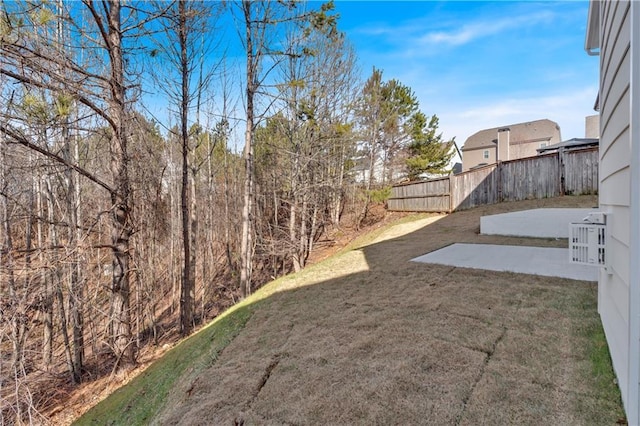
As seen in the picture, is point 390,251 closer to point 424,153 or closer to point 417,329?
point 417,329

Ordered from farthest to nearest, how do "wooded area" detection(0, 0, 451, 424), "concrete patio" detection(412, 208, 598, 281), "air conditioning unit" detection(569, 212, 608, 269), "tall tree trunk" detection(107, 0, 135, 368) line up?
"tall tree trunk" detection(107, 0, 135, 368) → "concrete patio" detection(412, 208, 598, 281) → "wooded area" detection(0, 0, 451, 424) → "air conditioning unit" detection(569, 212, 608, 269)

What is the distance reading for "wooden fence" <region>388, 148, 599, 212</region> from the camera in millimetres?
8377

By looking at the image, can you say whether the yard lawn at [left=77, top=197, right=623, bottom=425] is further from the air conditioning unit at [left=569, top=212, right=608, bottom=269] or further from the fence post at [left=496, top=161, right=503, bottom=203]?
the fence post at [left=496, top=161, right=503, bottom=203]

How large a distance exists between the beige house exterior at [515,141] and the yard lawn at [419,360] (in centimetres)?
2261

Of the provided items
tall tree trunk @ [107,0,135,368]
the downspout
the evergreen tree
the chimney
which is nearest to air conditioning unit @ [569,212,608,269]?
the downspout

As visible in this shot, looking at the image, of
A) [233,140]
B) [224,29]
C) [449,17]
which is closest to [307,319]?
[449,17]

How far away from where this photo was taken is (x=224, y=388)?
8.66 feet

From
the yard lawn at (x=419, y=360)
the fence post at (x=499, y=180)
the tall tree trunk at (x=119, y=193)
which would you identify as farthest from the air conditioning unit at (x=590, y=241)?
the fence post at (x=499, y=180)

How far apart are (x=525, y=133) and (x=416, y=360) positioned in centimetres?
2644

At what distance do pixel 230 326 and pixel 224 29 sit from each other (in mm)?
7039

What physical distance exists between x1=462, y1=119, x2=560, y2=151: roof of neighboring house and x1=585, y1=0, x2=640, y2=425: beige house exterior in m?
25.0

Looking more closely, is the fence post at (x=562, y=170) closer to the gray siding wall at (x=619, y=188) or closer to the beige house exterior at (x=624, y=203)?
the beige house exterior at (x=624, y=203)

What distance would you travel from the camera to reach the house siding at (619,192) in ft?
4.77

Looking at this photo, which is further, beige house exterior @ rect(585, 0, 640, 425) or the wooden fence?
the wooden fence
